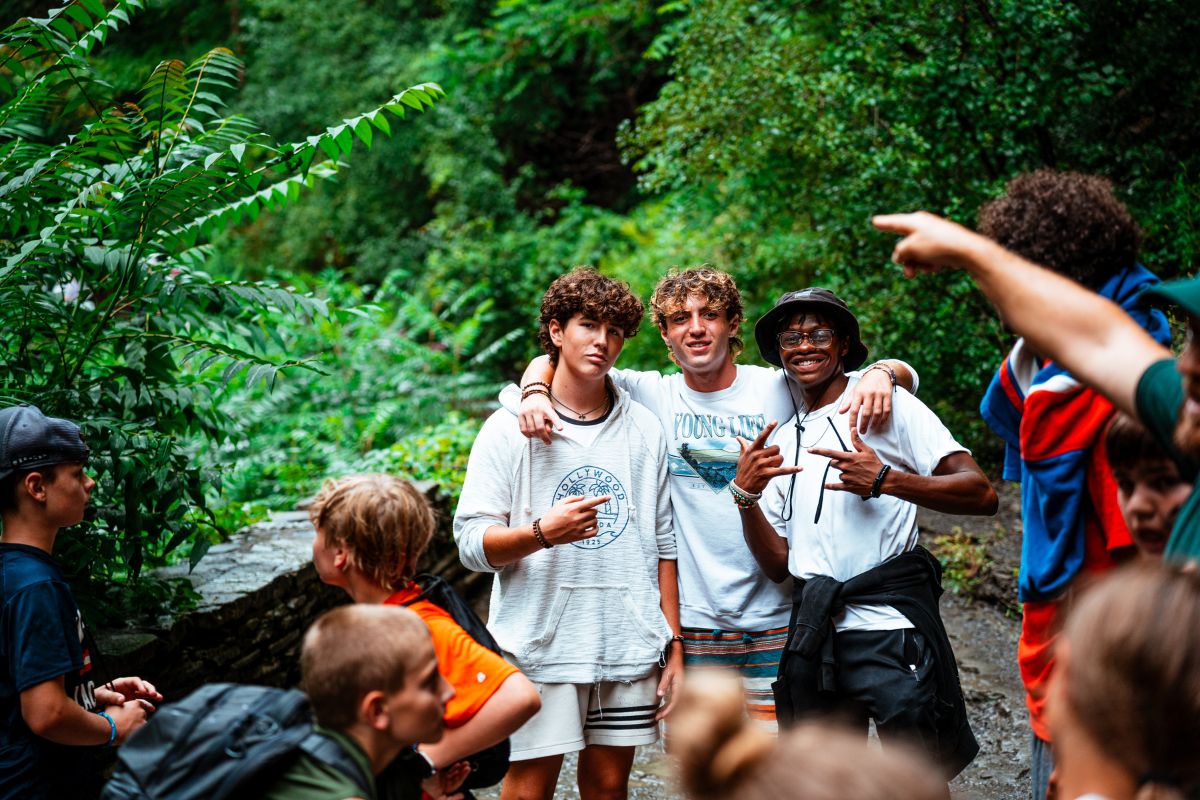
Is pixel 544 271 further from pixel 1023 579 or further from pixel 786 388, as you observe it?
pixel 1023 579

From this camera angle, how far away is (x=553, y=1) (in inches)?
548

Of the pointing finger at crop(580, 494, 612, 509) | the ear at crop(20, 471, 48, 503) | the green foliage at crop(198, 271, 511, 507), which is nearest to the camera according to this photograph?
the ear at crop(20, 471, 48, 503)

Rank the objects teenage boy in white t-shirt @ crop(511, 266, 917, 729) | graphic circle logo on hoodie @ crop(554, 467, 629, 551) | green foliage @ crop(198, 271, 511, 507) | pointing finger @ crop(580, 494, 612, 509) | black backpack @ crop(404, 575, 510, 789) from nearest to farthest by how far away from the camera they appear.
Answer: black backpack @ crop(404, 575, 510, 789), pointing finger @ crop(580, 494, 612, 509), graphic circle logo on hoodie @ crop(554, 467, 629, 551), teenage boy in white t-shirt @ crop(511, 266, 917, 729), green foliage @ crop(198, 271, 511, 507)

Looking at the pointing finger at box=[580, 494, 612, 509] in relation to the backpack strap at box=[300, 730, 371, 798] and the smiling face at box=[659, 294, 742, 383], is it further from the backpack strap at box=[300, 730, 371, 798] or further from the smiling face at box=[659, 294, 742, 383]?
the backpack strap at box=[300, 730, 371, 798]

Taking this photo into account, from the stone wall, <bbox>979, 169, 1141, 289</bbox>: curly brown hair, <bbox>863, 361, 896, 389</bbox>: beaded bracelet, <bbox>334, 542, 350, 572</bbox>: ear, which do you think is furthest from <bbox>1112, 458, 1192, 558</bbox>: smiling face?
the stone wall

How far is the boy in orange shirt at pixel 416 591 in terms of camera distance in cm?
236

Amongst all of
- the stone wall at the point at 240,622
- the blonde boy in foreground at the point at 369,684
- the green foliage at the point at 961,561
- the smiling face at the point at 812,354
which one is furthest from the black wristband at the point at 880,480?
the green foliage at the point at 961,561

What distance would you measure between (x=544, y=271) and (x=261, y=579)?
30.4ft

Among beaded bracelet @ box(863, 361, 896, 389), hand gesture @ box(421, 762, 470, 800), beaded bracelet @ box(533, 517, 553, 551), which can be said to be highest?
beaded bracelet @ box(863, 361, 896, 389)

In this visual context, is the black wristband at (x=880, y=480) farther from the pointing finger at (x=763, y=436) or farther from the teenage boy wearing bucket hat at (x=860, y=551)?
the pointing finger at (x=763, y=436)

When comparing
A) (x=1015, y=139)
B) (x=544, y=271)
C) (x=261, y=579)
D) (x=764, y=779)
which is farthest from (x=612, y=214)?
(x=764, y=779)

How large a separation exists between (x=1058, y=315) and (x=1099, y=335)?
0.09 meters

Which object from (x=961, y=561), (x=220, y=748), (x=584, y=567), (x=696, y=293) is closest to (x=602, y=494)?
(x=584, y=567)

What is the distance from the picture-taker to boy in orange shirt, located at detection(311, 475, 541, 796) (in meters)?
2.36
